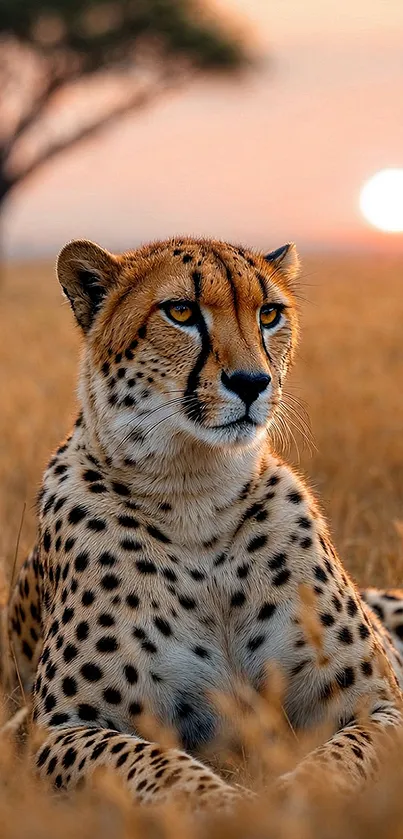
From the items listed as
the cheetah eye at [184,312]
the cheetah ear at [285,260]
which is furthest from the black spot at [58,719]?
the cheetah ear at [285,260]

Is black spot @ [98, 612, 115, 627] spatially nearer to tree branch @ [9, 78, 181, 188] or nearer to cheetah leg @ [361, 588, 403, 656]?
cheetah leg @ [361, 588, 403, 656]

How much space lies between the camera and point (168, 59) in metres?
19.2

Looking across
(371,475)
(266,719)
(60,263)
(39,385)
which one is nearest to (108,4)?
(39,385)

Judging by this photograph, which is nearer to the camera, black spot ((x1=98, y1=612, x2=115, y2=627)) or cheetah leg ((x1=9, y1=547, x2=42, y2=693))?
black spot ((x1=98, y1=612, x2=115, y2=627))

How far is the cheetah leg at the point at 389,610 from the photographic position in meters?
3.45

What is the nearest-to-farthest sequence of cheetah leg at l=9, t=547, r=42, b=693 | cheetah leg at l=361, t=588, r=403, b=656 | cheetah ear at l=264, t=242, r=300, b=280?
cheetah ear at l=264, t=242, r=300, b=280, cheetah leg at l=9, t=547, r=42, b=693, cheetah leg at l=361, t=588, r=403, b=656

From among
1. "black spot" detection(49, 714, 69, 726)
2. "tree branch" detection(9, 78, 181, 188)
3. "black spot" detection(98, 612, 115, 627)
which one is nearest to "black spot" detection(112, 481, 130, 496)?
"black spot" detection(98, 612, 115, 627)

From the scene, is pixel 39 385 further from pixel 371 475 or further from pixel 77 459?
pixel 77 459

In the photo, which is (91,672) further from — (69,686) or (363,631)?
(363,631)

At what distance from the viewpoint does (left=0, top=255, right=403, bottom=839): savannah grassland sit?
5.02 feet

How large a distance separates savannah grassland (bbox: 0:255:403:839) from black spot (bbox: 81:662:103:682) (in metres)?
0.20

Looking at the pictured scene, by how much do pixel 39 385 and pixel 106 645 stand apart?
17.6 feet

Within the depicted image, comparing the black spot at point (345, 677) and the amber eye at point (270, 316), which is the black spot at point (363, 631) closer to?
the black spot at point (345, 677)

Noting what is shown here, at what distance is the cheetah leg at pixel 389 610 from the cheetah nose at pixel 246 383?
3.83 ft
